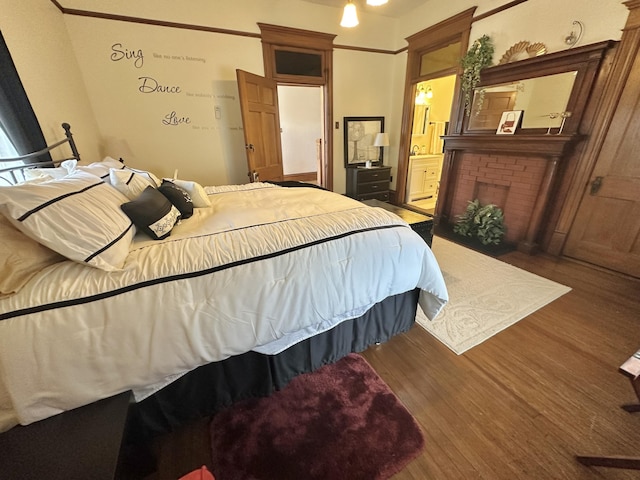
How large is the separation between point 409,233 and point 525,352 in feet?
3.58

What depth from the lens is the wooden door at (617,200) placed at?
7.09 feet

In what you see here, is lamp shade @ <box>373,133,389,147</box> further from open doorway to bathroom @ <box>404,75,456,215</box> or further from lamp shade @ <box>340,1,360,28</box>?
lamp shade @ <box>340,1,360,28</box>

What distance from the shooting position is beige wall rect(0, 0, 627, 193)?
7.07ft

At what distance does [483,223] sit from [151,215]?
11.0 feet

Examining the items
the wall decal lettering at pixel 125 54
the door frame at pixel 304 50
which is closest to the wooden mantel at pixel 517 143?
the door frame at pixel 304 50

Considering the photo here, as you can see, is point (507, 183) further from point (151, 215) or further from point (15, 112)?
point (15, 112)

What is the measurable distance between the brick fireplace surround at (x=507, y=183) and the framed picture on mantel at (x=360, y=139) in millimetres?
1636

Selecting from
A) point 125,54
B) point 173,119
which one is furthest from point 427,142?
point 125,54

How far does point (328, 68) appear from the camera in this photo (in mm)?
3873

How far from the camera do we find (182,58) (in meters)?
3.09

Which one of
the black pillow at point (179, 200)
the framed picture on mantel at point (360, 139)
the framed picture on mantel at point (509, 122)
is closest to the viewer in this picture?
the black pillow at point (179, 200)

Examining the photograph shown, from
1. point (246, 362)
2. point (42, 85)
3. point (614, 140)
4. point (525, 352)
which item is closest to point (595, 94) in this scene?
point (614, 140)

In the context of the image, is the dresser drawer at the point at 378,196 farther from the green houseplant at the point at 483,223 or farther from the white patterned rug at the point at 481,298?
the white patterned rug at the point at 481,298

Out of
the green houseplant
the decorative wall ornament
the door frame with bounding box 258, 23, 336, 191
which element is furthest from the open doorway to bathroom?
the decorative wall ornament
